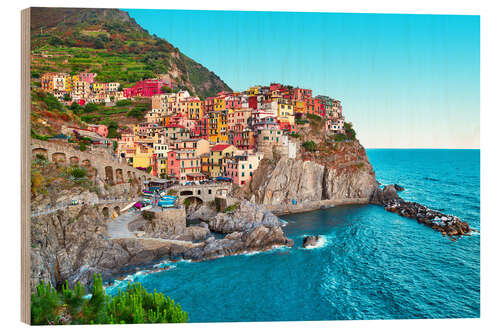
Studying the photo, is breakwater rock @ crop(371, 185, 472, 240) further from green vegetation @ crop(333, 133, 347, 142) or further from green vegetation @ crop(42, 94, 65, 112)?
green vegetation @ crop(42, 94, 65, 112)

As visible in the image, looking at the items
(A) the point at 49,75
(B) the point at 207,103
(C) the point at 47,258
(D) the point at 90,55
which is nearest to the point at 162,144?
(B) the point at 207,103

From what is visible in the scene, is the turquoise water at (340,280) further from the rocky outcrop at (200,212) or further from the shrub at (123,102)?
the shrub at (123,102)

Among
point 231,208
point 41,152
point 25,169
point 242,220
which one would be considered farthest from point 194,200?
point 25,169

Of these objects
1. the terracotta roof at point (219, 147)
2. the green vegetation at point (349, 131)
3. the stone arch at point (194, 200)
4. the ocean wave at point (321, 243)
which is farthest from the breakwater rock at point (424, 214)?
the stone arch at point (194, 200)

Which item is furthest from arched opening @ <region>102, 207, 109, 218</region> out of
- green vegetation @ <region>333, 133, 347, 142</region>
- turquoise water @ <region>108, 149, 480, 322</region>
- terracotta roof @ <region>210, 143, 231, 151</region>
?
green vegetation @ <region>333, 133, 347, 142</region>

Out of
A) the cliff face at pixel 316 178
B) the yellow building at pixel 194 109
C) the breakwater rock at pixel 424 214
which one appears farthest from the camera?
the yellow building at pixel 194 109

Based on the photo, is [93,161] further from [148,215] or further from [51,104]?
[51,104]

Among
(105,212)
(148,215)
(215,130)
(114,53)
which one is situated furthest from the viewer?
(114,53)
